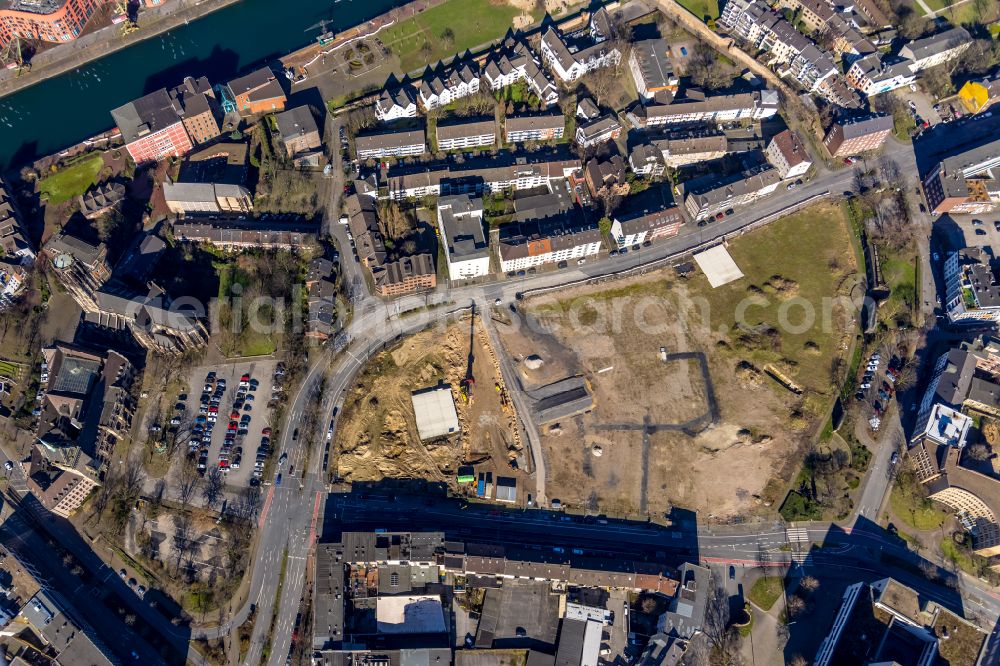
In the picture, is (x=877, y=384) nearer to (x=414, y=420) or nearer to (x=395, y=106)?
(x=414, y=420)

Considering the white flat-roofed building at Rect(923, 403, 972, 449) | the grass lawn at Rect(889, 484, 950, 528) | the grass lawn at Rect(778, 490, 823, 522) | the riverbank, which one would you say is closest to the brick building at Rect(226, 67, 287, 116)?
the riverbank

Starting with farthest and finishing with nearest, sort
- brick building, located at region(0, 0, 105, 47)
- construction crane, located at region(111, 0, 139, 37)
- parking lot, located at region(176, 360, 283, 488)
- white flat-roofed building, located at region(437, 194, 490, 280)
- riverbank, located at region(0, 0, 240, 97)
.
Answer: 1. construction crane, located at region(111, 0, 139, 37)
2. riverbank, located at region(0, 0, 240, 97)
3. brick building, located at region(0, 0, 105, 47)
4. white flat-roofed building, located at region(437, 194, 490, 280)
5. parking lot, located at region(176, 360, 283, 488)

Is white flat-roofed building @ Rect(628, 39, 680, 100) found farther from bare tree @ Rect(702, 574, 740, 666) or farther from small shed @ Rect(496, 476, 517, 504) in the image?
bare tree @ Rect(702, 574, 740, 666)

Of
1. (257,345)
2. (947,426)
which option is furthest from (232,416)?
(947,426)

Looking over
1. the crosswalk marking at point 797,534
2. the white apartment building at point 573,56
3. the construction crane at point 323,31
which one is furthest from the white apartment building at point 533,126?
the crosswalk marking at point 797,534

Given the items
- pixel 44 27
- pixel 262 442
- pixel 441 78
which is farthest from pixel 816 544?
pixel 44 27

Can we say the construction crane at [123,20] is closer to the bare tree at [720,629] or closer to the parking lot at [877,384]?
the bare tree at [720,629]

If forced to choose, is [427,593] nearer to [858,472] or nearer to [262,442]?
[262,442]
